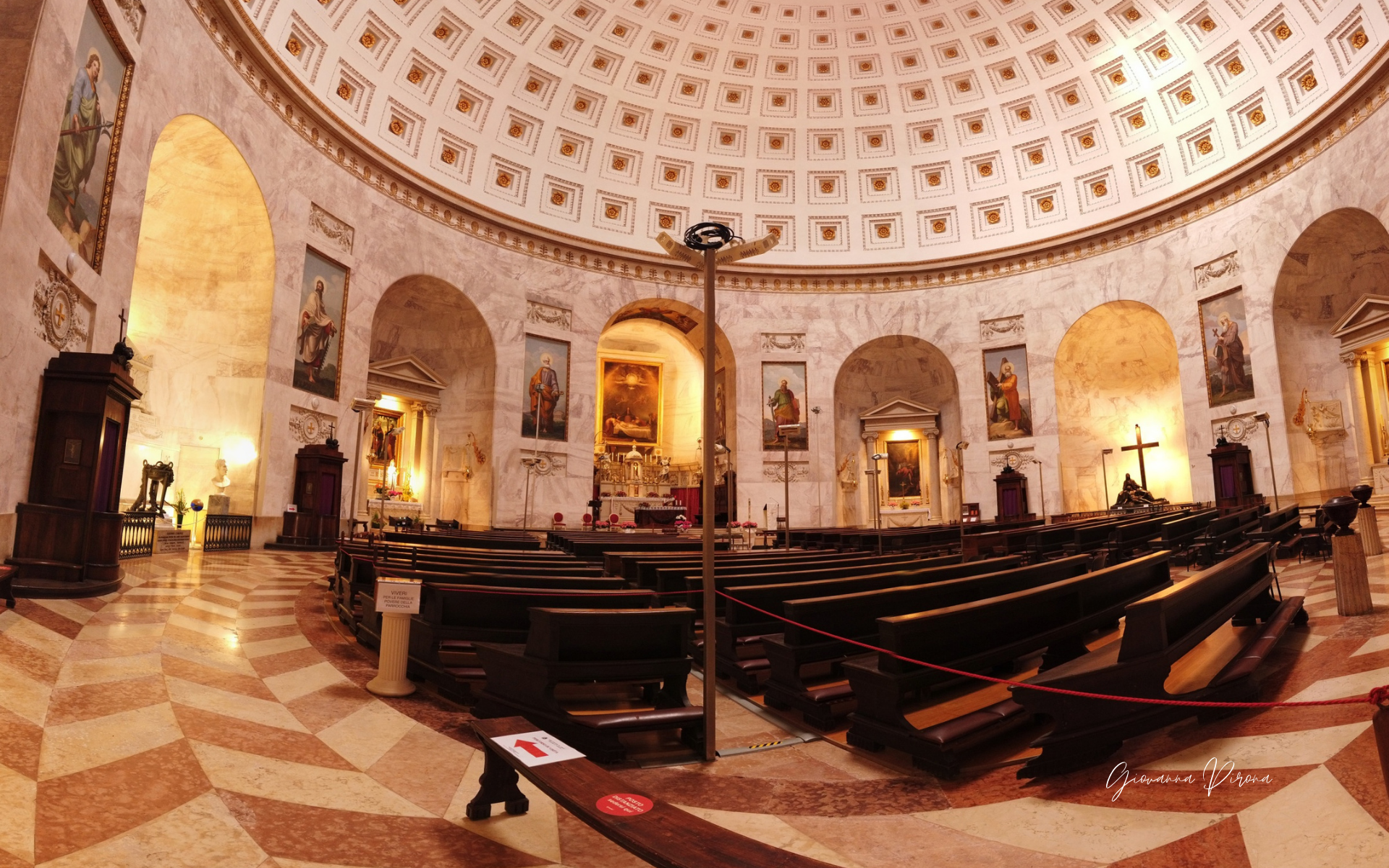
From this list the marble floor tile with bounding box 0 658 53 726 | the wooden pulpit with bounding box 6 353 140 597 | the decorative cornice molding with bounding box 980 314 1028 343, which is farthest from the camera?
the decorative cornice molding with bounding box 980 314 1028 343

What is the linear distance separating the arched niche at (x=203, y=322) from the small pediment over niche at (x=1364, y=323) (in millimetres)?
26416

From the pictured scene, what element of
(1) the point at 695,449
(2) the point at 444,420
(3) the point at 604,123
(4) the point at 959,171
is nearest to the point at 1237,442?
(4) the point at 959,171

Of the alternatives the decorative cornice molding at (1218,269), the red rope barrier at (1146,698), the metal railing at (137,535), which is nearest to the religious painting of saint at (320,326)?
the metal railing at (137,535)

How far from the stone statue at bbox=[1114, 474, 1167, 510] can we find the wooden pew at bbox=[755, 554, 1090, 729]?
18625mm

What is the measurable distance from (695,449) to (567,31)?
1557 centimetres

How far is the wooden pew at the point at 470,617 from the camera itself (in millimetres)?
4730

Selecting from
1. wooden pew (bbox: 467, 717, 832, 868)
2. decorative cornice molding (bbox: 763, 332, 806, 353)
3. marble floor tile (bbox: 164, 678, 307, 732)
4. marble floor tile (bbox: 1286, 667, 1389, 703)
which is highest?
decorative cornice molding (bbox: 763, 332, 806, 353)

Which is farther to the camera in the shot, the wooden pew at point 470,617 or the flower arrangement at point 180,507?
the flower arrangement at point 180,507

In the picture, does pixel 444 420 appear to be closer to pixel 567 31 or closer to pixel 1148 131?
pixel 567 31

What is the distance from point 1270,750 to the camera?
8.60 feet

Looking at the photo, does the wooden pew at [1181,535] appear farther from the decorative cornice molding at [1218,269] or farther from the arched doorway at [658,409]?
the arched doorway at [658,409]

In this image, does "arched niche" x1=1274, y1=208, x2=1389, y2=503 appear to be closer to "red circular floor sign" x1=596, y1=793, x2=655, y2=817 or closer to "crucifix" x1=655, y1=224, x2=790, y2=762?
"crucifix" x1=655, y1=224, x2=790, y2=762

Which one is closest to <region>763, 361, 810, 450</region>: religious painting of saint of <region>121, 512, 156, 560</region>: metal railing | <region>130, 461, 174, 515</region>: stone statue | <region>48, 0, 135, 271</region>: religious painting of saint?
<region>130, 461, 174, 515</region>: stone statue

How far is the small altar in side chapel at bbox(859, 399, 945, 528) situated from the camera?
88.2ft
